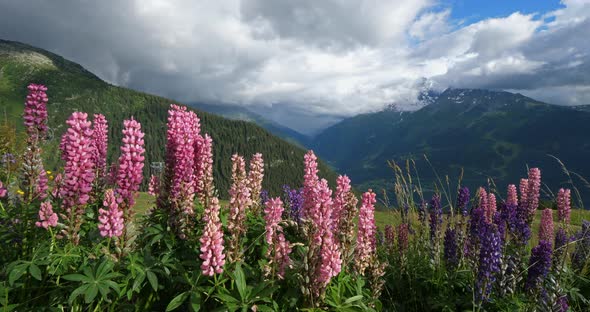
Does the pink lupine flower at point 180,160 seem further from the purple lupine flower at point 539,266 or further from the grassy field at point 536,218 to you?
the purple lupine flower at point 539,266

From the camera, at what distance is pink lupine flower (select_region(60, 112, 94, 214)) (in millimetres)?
4883

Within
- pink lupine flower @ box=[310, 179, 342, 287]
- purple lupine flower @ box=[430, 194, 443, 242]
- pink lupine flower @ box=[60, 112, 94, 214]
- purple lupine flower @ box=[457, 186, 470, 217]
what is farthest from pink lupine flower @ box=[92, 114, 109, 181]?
purple lupine flower @ box=[457, 186, 470, 217]

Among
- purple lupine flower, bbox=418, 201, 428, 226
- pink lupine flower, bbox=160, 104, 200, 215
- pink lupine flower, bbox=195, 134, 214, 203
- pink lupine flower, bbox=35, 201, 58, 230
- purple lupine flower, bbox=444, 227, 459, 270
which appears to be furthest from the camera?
purple lupine flower, bbox=418, 201, 428, 226

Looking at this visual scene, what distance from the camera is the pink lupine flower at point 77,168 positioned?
4883 mm

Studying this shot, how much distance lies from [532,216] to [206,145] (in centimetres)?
1234

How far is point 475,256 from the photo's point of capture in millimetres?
6410

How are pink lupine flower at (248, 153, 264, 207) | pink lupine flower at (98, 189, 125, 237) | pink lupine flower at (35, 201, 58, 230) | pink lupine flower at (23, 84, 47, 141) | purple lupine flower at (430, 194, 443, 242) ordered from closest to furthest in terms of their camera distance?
1. pink lupine flower at (98, 189, 125, 237)
2. pink lupine flower at (35, 201, 58, 230)
3. pink lupine flower at (23, 84, 47, 141)
4. pink lupine flower at (248, 153, 264, 207)
5. purple lupine flower at (430, 194, 443, 242)

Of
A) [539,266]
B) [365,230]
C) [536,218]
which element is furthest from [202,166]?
[536,218]

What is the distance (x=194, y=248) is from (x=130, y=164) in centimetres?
170

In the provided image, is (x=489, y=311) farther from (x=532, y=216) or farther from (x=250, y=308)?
(x=532, y=216)

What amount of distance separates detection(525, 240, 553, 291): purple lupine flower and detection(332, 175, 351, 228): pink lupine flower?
3.88 metres

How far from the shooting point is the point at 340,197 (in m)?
5.66

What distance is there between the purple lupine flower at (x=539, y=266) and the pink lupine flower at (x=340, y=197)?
12.7ft

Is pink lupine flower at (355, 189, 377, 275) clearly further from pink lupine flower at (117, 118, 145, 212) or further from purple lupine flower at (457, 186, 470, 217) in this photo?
purple lupine flower at (457, 186, 470, 217)
